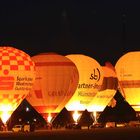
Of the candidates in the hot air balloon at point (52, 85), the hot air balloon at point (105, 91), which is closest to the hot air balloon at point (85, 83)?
the hot air balloon at point (105, 91)

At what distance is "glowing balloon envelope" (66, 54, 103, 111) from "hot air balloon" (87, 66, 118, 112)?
174 cm

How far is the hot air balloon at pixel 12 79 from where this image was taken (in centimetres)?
3784

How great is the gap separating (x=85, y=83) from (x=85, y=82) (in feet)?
0.24

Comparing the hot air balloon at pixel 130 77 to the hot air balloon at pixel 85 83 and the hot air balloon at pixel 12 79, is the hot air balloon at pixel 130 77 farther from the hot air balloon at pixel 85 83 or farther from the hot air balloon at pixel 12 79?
the hot air balloon at pixel 12 79

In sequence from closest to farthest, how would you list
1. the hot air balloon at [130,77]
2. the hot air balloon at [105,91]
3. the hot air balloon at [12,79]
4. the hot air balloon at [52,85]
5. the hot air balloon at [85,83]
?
the hot air balloon at [12,79] → the hot air balloon at [52,85] → the hot air balloon at [85,83] → the hot air balloon at [130,77] → the hot air balloon at [105,91]

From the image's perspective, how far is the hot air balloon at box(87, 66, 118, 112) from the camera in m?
49.8

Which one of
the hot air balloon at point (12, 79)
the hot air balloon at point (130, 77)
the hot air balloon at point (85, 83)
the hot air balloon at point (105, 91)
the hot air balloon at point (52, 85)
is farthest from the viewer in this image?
the hot air balloon at point (105, 91)

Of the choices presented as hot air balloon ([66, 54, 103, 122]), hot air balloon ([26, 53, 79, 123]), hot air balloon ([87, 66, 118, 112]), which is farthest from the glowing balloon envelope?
hot air balloon ([26, 53, 79, 123])

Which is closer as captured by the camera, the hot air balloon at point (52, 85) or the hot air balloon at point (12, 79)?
the hot air balloon at point (12, 79)

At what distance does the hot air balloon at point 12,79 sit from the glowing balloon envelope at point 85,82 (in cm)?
805

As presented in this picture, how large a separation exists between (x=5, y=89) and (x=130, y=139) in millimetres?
11477

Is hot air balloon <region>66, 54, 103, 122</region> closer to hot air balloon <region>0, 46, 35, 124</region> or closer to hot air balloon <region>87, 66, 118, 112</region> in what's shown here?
hot air balloon <region>87, 66, 118, 112</region>

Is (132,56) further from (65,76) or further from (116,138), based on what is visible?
(116,138)

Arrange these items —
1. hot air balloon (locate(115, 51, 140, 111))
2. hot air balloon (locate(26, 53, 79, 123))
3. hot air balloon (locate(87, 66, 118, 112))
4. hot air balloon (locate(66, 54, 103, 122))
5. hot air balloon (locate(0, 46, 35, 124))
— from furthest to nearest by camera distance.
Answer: hot air balloon (locate(87, 66, 118, 112)), hot air balloon (locate(115, 51, 140, 111)), hot air balloon (locate(66, 54, 103, 122)), hot air balloon (locate(26, 53, 79, 123)), hot air balloon (locate(0, 46, 35, 124))
